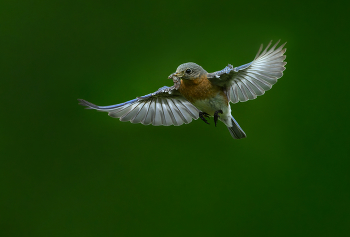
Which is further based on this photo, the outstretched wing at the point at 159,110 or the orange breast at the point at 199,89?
the outstretched wing at the point at 159,110

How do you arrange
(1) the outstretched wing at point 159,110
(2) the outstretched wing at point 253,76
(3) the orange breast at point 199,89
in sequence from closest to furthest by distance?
(2) the outstretched wing at point 253,76, (3) the orange breast at point 199,89, (1) the outstretched wing at point 159,110

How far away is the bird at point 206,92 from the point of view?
1.60 meters

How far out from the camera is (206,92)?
5.68 ft

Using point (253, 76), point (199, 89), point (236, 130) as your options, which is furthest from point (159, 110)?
point (253, 76)

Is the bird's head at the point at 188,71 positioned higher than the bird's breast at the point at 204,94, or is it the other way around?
the bird's head at the point at 188,71

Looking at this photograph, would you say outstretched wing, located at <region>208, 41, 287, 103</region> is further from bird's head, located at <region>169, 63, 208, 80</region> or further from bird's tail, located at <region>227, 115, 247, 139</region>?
bird's tail, located at <region>227, 115, 247, 139</region>

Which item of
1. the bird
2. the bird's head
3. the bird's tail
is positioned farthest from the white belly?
the bird's tail

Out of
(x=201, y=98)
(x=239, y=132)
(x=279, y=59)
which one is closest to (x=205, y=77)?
(x=201, y=98)

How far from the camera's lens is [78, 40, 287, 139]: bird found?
1600 mm

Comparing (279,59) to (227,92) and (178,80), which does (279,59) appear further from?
(178,80)

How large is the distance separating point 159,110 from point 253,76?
1.96 feet

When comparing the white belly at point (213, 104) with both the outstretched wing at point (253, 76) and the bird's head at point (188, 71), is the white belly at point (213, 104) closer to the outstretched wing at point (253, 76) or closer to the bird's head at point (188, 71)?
the outstretched wing at point (253, 76)

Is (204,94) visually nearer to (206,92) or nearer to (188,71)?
(206,92)

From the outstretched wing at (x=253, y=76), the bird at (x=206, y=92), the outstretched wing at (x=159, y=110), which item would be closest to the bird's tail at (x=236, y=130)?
the bird at (x=206, y=92)
